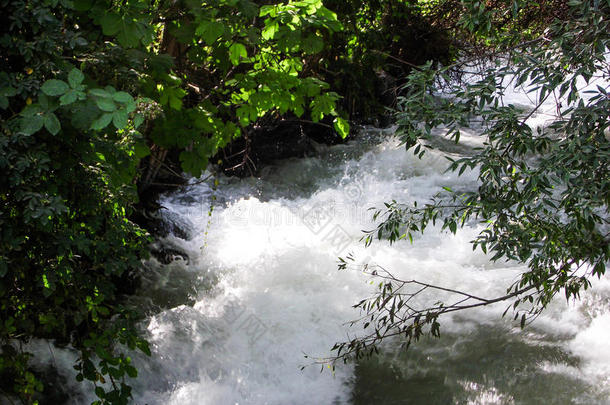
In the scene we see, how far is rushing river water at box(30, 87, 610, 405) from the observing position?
11.5 feet

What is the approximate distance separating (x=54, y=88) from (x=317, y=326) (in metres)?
2.86

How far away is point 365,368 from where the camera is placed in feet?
12.4

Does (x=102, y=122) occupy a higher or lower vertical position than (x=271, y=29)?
lower

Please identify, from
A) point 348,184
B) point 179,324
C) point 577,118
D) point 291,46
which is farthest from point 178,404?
point 348,184

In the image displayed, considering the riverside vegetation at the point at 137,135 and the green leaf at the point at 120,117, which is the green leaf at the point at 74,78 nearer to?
the riverside vegetation at the point at 137,135

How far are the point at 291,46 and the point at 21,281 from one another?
1555 millimetres

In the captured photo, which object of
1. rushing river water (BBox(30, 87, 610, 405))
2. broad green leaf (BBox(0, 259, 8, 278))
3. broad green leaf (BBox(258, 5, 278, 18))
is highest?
broad green leaf (BBox(258, 5, 278, 18))

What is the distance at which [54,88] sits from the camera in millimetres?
1601

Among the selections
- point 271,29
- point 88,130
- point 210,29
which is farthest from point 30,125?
point 271,29

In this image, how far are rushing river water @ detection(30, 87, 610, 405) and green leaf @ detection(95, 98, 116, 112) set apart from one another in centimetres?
228

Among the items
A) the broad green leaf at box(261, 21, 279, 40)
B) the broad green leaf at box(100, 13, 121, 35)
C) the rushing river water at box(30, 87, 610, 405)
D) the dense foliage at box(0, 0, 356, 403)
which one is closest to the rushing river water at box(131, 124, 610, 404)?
the rushing river water at box(30, 87, 610, 405)

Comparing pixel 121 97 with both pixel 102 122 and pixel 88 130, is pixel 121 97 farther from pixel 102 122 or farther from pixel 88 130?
pixel 88 130

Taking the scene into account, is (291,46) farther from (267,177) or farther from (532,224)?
(267,177)

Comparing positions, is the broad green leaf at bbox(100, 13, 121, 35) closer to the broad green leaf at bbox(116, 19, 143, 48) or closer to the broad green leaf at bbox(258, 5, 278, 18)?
the broad green leaf at bbox(116, 19, 143, 48)
